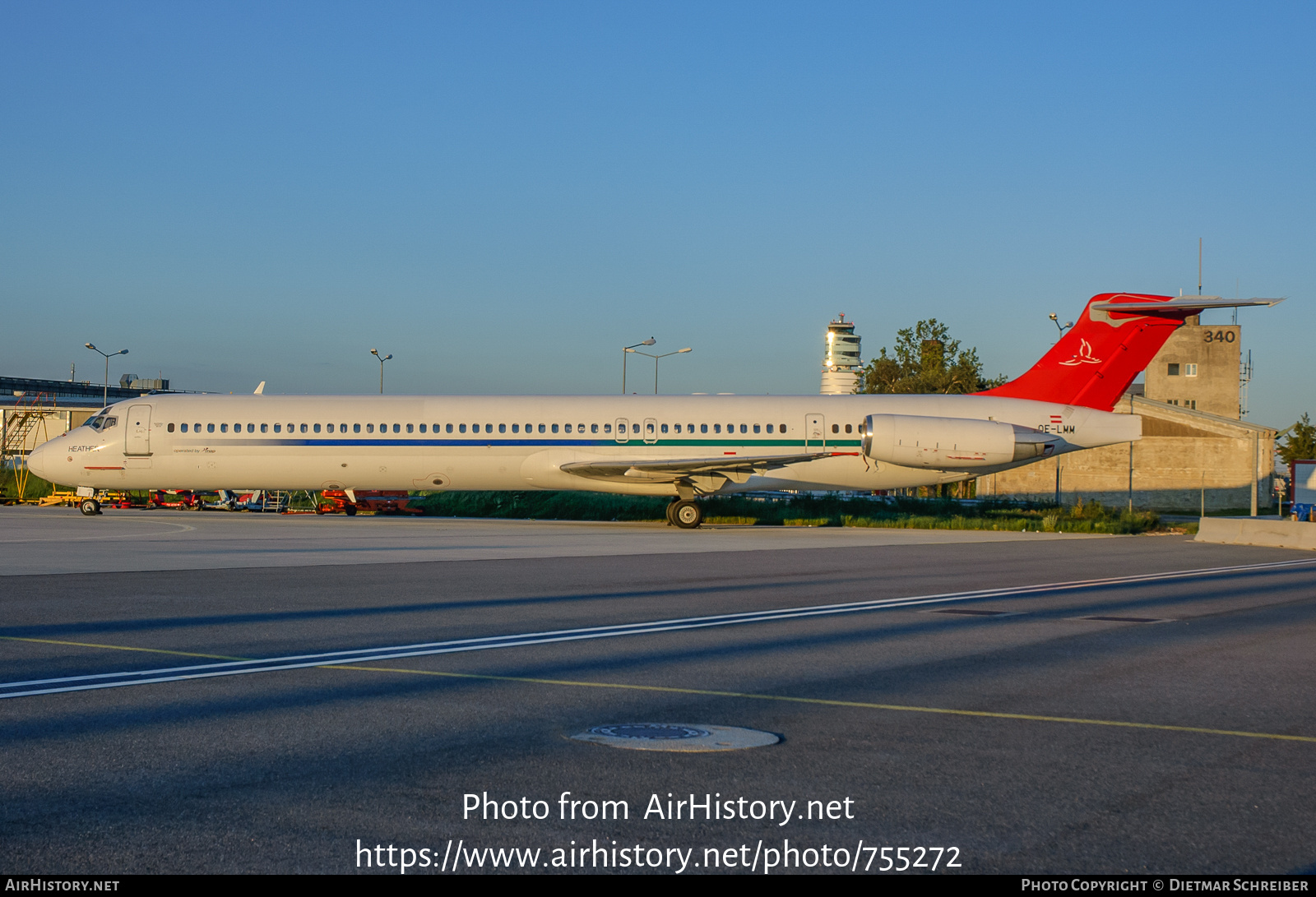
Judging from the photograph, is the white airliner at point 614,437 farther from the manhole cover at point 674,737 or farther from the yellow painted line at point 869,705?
the manhole cover at point 674,737

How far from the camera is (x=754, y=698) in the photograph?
7.60 metres

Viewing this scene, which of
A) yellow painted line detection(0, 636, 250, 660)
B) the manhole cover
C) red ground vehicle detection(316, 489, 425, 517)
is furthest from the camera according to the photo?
red ground vehicle detection(316, 489, 425, 517)

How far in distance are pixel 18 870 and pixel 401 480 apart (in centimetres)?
2753

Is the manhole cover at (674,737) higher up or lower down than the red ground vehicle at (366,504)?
higher up

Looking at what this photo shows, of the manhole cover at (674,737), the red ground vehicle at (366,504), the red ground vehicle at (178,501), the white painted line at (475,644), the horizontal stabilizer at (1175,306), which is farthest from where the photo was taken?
the red ground vehicle at (178,501)

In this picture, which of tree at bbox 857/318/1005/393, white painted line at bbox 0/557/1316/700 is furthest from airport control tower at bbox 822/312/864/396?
white painted line at bbox 0/557/1316/700

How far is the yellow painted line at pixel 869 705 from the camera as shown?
265 inches

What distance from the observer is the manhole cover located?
20.1 ft

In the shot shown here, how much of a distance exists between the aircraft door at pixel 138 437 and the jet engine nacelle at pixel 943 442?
19.6 meters

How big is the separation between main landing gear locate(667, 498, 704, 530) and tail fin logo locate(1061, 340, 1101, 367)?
11.4 metres

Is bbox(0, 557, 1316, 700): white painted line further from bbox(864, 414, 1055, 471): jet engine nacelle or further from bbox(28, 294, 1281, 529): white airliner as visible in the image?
bbox(28, 294, 1281, 529): white airliner

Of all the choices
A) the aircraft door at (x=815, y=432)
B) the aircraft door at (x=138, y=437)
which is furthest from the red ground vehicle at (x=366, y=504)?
the aircraft door at (x=815, y=432)

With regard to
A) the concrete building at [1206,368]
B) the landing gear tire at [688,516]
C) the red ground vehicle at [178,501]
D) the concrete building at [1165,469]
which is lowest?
the red ground vehicle at [178,501]

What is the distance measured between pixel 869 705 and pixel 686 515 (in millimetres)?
23778
